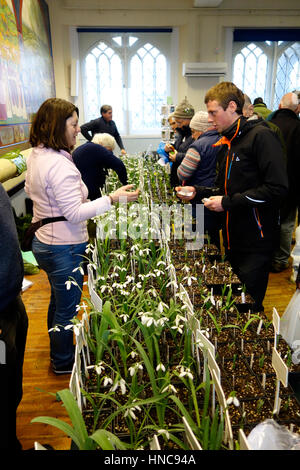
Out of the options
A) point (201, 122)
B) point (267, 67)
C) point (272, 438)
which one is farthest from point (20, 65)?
point (267, 67)

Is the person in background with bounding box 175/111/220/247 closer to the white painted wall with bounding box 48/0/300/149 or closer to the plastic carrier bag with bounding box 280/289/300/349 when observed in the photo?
the plastic carrier bag with bounding box 280/289/300/349

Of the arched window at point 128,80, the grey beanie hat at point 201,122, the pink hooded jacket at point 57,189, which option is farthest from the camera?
the arched window at point 128,80

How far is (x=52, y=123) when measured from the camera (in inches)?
71.3

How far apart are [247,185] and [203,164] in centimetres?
89

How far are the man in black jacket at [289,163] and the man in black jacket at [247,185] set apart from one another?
1.86 meters

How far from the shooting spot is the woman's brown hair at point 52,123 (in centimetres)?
180

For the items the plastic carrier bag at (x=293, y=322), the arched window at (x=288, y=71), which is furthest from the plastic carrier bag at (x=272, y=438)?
the arched window at (x=288, y=71)

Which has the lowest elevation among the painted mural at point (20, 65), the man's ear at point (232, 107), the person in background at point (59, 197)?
the person in background at point (59, 197)

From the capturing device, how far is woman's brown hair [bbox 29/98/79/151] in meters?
1.80

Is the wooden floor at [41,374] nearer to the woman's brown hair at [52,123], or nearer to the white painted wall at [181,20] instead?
the woman's brown hair at [52,123]

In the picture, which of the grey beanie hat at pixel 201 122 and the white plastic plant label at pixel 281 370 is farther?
the grey beanie hat at pixel 201 122

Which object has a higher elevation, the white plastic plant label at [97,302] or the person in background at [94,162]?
the person in background at [94,162]

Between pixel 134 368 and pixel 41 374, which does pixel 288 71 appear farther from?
pixel 134 368

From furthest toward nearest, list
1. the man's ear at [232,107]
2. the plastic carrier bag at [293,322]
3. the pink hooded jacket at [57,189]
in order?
the plastic carrier bag at [293,322] → the man's ear at [232,107] → the pink hooded jacket at [57,189]
